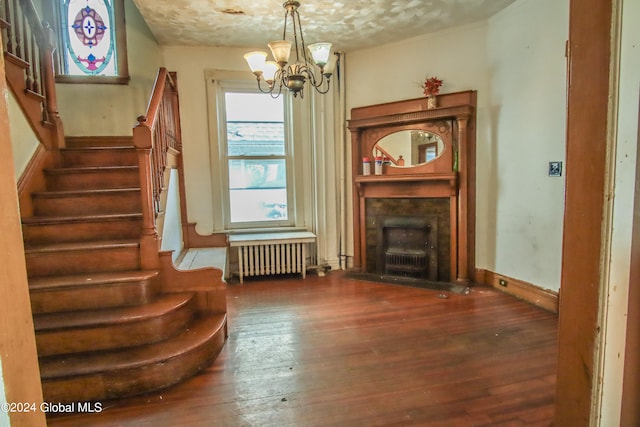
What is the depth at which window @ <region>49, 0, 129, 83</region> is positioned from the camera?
4125 mm

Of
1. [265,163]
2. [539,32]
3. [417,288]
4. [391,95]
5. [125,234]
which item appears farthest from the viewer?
[265,163]

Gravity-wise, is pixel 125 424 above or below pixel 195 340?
below

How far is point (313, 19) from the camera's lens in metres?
3.64

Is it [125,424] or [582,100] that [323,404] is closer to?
[125,424]

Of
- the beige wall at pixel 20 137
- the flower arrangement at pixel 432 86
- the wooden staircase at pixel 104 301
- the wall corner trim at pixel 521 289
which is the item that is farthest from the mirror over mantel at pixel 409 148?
the beige wall at pixel 20 137

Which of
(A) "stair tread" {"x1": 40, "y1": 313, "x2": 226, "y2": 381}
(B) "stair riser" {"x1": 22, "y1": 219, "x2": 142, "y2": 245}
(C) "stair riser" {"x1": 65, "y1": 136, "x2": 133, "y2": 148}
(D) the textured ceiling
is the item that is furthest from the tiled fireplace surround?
(C) "stair riser" {"x1": 65, "y1": 136, "x2": 133, "y2": 148}

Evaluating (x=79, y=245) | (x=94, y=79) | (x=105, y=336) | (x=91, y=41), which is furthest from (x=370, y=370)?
(x=91, y=41)

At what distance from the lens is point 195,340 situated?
237 cm

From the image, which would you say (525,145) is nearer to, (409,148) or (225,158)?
(409,148)

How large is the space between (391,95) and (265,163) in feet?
5.82

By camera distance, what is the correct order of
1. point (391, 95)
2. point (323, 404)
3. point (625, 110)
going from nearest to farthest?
point (625, 110)
point (323, 404)
point (391, 95)

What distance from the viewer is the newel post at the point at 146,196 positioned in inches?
97.8

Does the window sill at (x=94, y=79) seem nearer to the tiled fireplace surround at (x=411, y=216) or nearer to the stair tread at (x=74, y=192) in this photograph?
the stair tread at (x=74, y=192)

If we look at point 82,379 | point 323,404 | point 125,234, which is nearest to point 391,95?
point 125,234
